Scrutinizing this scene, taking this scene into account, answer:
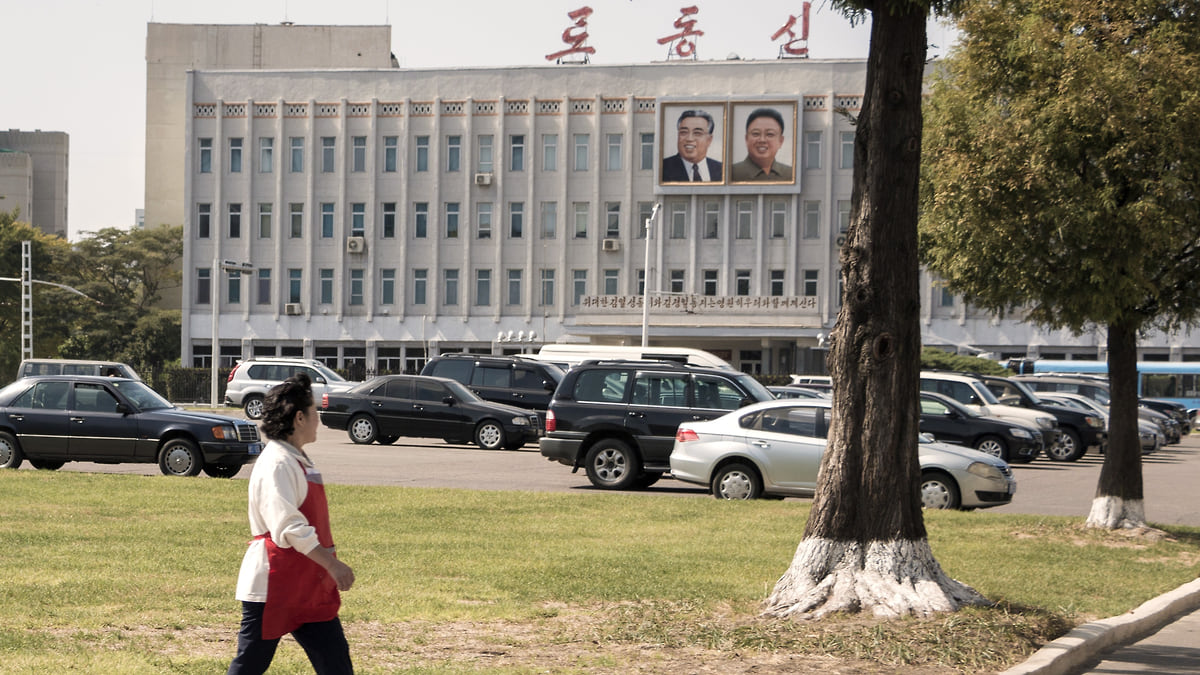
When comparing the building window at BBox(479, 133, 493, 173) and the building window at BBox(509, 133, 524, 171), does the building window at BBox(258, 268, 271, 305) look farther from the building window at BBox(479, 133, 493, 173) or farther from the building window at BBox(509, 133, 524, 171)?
the building window at BBox(509, 133, 524, 171)

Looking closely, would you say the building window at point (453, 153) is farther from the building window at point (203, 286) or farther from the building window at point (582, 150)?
the building window at point (203, 286)

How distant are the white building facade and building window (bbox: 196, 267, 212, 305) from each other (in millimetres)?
117

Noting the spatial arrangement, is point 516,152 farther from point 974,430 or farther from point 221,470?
point 221,470

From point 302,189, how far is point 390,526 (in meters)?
62.4

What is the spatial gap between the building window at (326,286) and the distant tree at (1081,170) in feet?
205

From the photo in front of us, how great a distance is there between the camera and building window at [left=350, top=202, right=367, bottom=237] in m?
74.7

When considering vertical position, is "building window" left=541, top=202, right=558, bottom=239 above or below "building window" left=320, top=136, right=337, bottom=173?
below

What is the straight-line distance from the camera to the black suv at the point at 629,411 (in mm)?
21078

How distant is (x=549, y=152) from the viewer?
73250 mm

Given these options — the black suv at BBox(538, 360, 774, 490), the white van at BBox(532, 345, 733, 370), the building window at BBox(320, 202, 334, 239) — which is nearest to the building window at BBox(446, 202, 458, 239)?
the building window at BBox(320, 202, 334, 239)

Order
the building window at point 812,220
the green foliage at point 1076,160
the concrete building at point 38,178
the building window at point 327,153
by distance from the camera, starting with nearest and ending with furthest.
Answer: the green foliage at point 1076,160 < the building window at point 812,220 < the building window at point 327,153 < the concrete building at point 38,178

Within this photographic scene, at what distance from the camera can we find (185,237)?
75312 mm

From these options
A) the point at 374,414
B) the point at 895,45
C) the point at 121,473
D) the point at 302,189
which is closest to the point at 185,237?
the point at 302,189

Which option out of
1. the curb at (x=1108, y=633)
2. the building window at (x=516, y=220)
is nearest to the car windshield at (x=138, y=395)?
the curb at (x=1108, y=633)
